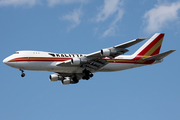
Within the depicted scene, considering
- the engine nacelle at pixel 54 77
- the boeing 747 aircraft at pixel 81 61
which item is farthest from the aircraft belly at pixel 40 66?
the engine nacelle at pixel 54 77

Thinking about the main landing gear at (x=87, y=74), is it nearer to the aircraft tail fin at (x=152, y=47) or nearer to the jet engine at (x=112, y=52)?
the jet engine at (x=112, y=52)

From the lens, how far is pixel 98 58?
51688mm

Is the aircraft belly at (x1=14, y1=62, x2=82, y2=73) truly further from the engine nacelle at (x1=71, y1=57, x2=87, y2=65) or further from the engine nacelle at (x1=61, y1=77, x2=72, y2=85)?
the engine nacelle at (x1=61, y1=77, x2=72, y2=85)

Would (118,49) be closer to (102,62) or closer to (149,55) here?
(102,62)

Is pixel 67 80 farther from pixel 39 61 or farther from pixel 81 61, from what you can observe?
pixel 81 61

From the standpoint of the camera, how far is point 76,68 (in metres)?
53.3

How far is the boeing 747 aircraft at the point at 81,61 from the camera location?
50125 mm

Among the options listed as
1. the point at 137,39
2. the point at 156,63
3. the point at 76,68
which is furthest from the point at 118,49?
the point at 156,63

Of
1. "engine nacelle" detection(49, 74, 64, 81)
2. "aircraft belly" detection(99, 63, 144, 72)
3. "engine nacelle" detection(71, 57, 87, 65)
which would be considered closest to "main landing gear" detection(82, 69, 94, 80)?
"aircraft belly" detection(99, 63, 144, 72)

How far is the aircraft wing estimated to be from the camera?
47.8 m

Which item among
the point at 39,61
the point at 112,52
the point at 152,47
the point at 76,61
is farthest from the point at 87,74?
the point at 152,47

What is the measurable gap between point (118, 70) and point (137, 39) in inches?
522

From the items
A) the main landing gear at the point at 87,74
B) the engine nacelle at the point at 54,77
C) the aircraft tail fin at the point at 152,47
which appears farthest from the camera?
the aircraft tail fin at the point at 152,47

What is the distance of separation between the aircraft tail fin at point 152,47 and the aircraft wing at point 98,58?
356 inches
